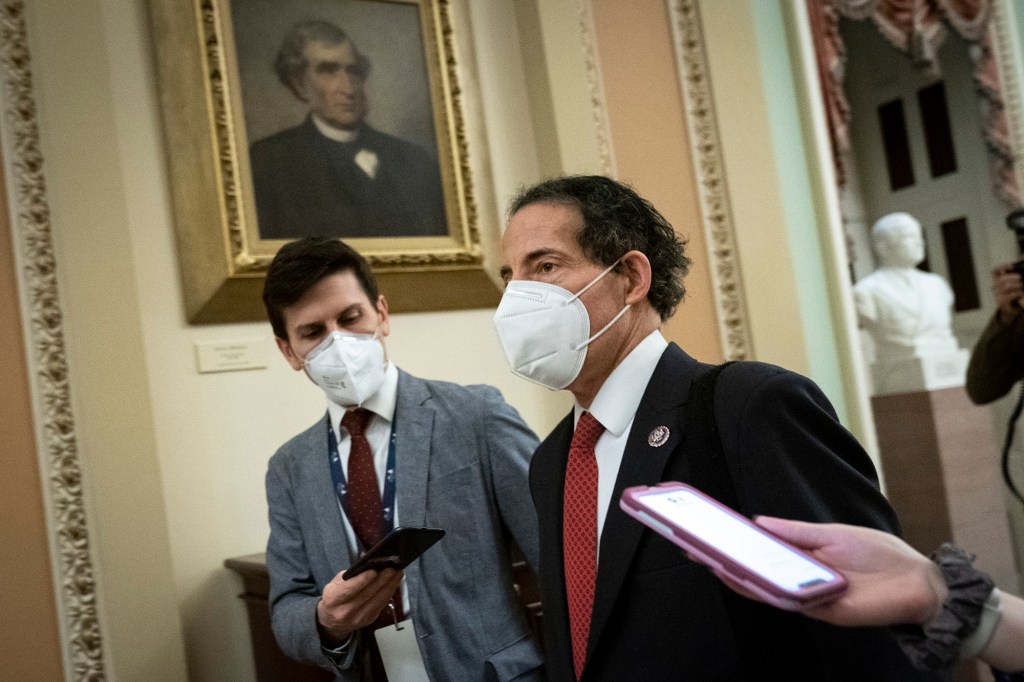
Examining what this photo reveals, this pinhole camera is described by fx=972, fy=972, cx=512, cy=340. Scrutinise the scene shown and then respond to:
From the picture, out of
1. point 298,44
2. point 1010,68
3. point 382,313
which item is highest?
point 1010,68

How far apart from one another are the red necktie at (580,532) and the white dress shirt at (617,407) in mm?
17

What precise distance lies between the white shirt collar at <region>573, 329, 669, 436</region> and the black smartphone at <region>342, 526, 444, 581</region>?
0.41 meters

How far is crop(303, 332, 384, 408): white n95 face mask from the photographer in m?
2.57

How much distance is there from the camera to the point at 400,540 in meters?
1.90

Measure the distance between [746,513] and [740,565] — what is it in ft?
1.59

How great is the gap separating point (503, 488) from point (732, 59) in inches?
139

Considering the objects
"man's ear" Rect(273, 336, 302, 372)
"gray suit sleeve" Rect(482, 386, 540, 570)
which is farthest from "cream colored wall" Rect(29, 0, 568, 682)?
"gray suit sleeve" Rect(482, 386, 540, 570)

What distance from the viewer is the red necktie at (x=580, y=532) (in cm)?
176

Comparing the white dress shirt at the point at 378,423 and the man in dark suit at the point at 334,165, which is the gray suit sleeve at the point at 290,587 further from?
the man in dark suit at the point at 334,165

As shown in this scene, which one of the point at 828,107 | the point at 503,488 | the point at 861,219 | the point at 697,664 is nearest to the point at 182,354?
the point at 503,488

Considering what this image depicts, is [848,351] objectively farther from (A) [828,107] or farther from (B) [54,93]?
(B) [54,93]

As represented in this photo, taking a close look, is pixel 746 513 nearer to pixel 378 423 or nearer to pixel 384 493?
pixel 384 493

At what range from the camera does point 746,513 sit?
151 centimetres

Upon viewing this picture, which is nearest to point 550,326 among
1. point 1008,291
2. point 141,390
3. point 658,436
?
point 658,436
